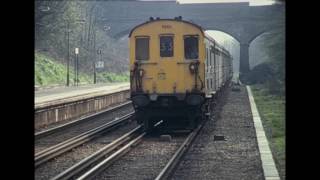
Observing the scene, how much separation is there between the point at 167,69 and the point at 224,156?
397 cm

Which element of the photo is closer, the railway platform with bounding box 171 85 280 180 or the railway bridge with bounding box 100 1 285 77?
the railway platform with bounding box 171 85 280 180

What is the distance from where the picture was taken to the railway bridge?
Answer: 62.5m

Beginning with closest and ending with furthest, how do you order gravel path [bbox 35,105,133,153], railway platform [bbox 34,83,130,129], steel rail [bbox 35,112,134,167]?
steel rail [bbox 35,112,134,167] < gravel path [bbox 35,105,133,153] < railway platform [bbox 34,83,130,129]

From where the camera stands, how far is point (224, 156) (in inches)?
441

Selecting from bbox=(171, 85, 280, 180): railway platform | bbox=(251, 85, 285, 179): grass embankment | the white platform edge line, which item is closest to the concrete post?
bbox=(251, 85, 285, 179): grass embankment

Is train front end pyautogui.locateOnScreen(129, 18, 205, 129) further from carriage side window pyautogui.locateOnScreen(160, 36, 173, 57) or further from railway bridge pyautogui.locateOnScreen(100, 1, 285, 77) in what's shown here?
railway bridge pyautogui.locateOnScreen(100, 1, 285, 77)

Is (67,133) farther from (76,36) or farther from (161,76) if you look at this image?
(76,36)

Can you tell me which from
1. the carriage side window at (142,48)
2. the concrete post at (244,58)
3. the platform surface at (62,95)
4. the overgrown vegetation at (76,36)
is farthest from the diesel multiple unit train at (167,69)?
the concrete post at (244,58)

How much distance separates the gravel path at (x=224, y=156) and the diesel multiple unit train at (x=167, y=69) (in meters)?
1.18

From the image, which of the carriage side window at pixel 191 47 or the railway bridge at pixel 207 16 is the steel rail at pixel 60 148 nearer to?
the carriage side window at pixel 191 47

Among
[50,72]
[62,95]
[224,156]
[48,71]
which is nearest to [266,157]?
[224,156]

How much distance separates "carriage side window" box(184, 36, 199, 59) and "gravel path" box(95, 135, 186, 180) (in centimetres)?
223

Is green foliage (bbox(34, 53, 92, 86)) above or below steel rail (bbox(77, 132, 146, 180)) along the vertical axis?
above
